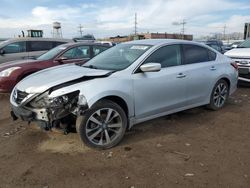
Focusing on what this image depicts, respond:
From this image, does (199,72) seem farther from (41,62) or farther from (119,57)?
(41,62)

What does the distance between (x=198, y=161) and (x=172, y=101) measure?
1403 millimetres

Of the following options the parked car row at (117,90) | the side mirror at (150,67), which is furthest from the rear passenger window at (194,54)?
the side mirror at (150,67)

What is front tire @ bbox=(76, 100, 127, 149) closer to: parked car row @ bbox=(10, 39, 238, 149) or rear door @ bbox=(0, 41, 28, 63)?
parked car row @ bbox=(10, 39, 238, 149)

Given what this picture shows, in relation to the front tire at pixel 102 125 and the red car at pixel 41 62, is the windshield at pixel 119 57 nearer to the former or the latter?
the front tire at pixel 102 125

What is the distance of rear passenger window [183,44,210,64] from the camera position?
5.30 m

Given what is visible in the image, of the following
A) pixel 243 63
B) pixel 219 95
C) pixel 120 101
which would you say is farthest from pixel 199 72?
pixel 243 63

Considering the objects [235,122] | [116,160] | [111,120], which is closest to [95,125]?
[111,120]

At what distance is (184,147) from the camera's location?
4160mm

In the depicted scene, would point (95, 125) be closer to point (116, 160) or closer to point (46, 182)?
point (116, 160)

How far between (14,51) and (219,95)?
732 centimetres

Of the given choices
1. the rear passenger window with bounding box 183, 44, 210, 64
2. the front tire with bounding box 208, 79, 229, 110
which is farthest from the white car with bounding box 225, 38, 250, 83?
the rear passenger window with bounding box 183, 44, 210, 64

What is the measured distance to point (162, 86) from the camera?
4.64m

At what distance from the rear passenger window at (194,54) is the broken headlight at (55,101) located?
7.79ft

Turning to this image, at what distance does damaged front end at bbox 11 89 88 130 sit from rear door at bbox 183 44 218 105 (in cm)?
223
